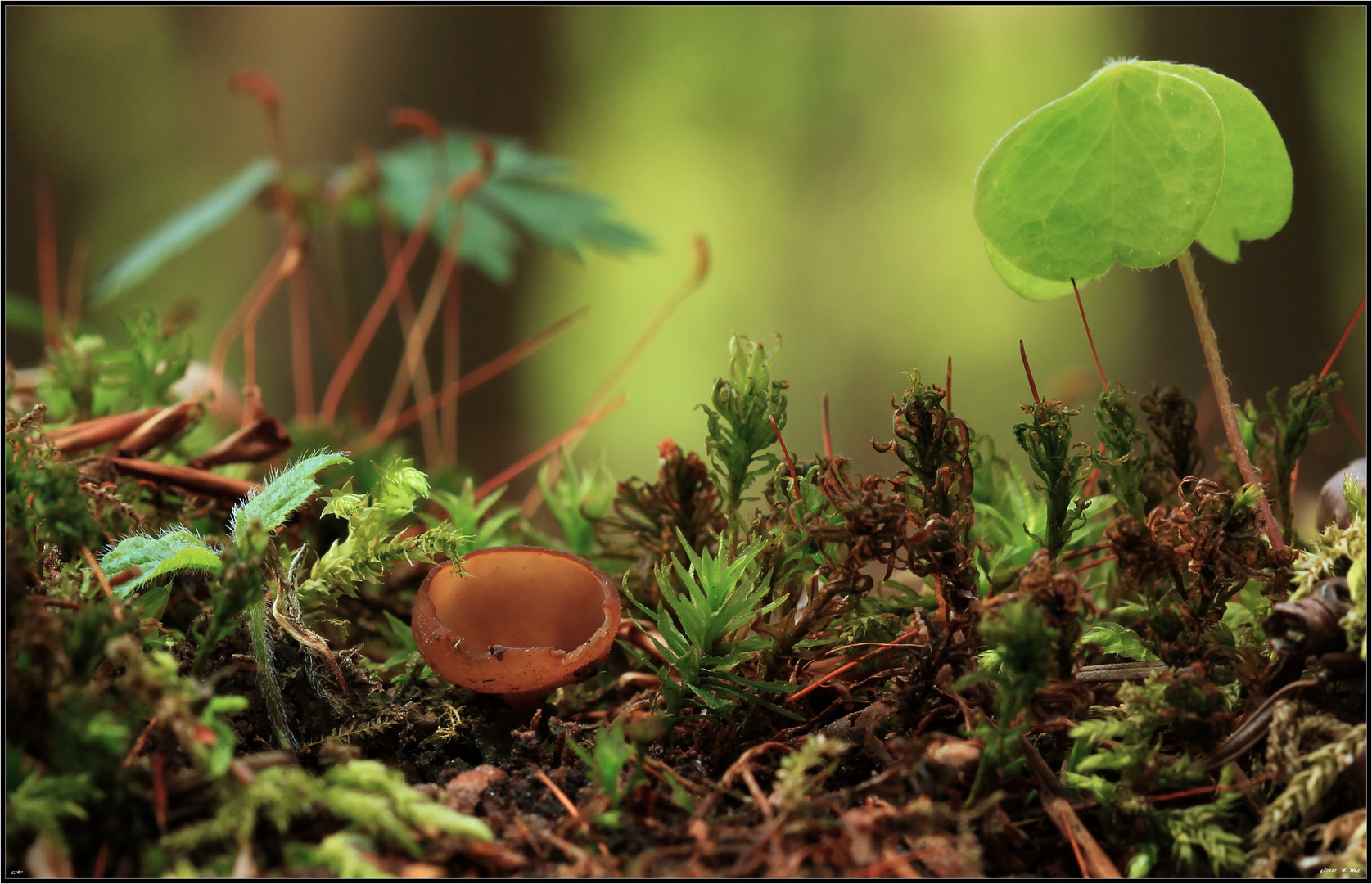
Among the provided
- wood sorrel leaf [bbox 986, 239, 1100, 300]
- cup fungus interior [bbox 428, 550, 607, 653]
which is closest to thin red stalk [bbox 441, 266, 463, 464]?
cup fungus interior [bbox 428, 550, 607, 653]

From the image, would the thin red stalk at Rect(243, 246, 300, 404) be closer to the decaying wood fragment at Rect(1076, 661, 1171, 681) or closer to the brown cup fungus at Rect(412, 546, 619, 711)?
the brown cup fungus at Rect(412, 546, 619, 711)

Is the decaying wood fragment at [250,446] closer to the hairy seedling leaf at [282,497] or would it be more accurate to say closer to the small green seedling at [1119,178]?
the hairy seedling leaf at [282,497]

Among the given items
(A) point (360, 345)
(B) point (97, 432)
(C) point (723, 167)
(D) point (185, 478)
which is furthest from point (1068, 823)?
(C) point (723, 167)

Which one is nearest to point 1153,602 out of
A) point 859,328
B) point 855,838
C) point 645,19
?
point 855,838

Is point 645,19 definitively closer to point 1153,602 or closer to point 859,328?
point 859,328

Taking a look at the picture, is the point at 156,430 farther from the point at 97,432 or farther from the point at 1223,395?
the point at 1223,395

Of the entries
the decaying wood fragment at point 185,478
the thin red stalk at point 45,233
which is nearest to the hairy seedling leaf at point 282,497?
the decaying wood fragment at point 185,478
